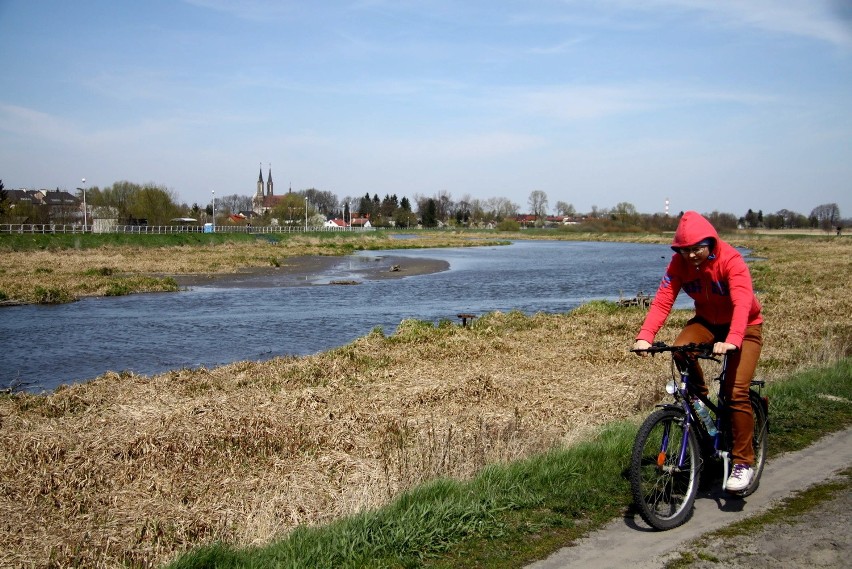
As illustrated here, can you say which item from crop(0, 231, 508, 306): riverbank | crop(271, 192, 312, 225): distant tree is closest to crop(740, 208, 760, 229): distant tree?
crop(0, 231, 508, 306): riverbank

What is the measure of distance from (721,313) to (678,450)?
49.4 inches

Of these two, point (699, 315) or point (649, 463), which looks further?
point (699, 315)

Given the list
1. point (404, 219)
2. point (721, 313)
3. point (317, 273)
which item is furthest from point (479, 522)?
point (404, 219)

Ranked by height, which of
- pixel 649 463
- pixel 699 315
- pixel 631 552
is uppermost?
pixel 699 315

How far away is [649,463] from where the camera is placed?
5.71m

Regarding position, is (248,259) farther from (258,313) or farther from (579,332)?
(579,332)

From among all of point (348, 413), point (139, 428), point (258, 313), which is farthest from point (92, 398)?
point (258, 313)

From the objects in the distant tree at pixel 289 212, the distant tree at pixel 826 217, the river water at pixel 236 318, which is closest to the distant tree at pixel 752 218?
the distant tree at pixel 826 217

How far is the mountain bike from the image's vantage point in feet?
18.0

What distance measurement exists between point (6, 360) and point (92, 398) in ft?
28.0

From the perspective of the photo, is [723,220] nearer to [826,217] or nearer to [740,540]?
[740,540]

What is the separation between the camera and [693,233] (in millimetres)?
5812

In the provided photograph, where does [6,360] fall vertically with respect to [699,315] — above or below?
below

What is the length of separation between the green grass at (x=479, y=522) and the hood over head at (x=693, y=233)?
7.13ft
